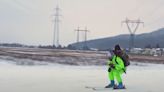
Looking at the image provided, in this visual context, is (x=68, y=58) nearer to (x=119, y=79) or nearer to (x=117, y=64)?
(x=119, y=79)

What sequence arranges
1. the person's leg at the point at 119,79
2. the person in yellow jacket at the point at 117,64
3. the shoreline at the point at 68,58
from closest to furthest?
1. the person in yellow jacket at the point at 117,64
2. the person's leg at the point at 119,79
3. the shoreline at the point at 68,58

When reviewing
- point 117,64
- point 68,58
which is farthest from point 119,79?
point 68,58

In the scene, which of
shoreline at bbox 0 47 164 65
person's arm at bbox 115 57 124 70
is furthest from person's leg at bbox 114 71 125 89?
shoreline at bbox 0 47 164 65

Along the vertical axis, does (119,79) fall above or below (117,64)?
below

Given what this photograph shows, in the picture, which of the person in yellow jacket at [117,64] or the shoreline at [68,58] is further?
the shoreline at [68,58]

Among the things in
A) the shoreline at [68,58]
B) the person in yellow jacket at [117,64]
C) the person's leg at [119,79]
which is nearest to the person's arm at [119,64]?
the person in yellow jacket at [117,64]

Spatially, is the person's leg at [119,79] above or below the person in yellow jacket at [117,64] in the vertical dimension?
below

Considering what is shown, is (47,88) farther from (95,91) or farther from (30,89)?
(95,91)

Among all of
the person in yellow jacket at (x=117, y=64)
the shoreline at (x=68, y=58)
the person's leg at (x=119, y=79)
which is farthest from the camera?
the shoreline at (x=68, y=58)

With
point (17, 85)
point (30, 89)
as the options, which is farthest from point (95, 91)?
point (17, 85)

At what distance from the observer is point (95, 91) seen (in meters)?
14.1

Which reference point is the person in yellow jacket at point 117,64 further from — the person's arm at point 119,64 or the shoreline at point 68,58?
the shoreline at point 68,58

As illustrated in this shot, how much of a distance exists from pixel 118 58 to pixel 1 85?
13.2 ft

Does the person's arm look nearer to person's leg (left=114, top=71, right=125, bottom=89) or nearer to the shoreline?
person's leg (left=114, top=71, right=125, bottom=89)
